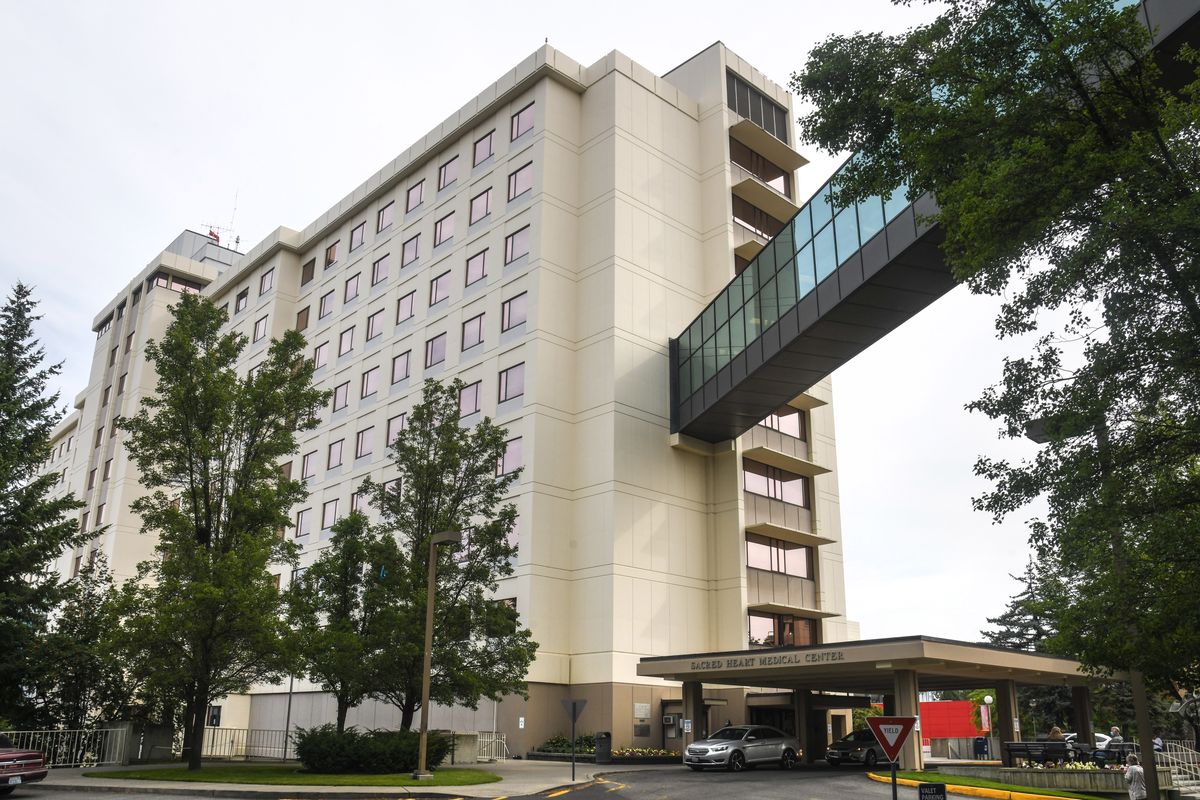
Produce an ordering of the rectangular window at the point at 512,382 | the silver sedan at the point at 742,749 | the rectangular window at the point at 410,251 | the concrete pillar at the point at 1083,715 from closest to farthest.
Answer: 1. the silver sedan at the point at 742,749
2. the concrete pillar at the point at 1083,715
3. the rectangular window at the point at 512,382
4. the rectangular window at the point at 410,251

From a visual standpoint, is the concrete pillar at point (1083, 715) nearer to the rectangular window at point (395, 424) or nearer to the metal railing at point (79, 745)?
the rectangular window at point (395, 424)

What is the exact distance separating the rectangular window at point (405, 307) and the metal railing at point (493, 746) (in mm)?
23252

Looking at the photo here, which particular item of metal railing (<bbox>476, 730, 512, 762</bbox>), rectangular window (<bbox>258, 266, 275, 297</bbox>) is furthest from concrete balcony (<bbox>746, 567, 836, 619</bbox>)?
rectangular window (<bbox>258, 266, 275, 297</bbox>)

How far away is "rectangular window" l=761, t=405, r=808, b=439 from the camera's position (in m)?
46.8

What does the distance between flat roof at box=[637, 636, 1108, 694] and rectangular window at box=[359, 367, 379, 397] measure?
80.3 ft

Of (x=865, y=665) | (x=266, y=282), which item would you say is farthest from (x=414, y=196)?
(x=865, y=665)

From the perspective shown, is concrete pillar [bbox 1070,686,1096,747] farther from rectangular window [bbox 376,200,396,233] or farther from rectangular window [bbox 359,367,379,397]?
rectangular window [bbox 376,200,396,233]

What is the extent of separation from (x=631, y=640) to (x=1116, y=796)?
60.2 ft

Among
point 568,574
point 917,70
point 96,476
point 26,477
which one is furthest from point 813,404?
point 96,476

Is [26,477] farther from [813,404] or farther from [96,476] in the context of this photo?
[96,476]

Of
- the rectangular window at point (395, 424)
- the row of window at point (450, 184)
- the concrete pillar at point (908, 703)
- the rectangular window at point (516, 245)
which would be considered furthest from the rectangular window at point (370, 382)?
the concrete pillar at point (908, 703)

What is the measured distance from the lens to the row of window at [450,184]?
47.2 meters

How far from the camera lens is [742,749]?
101ft

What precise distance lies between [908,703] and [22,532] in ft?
93.4
